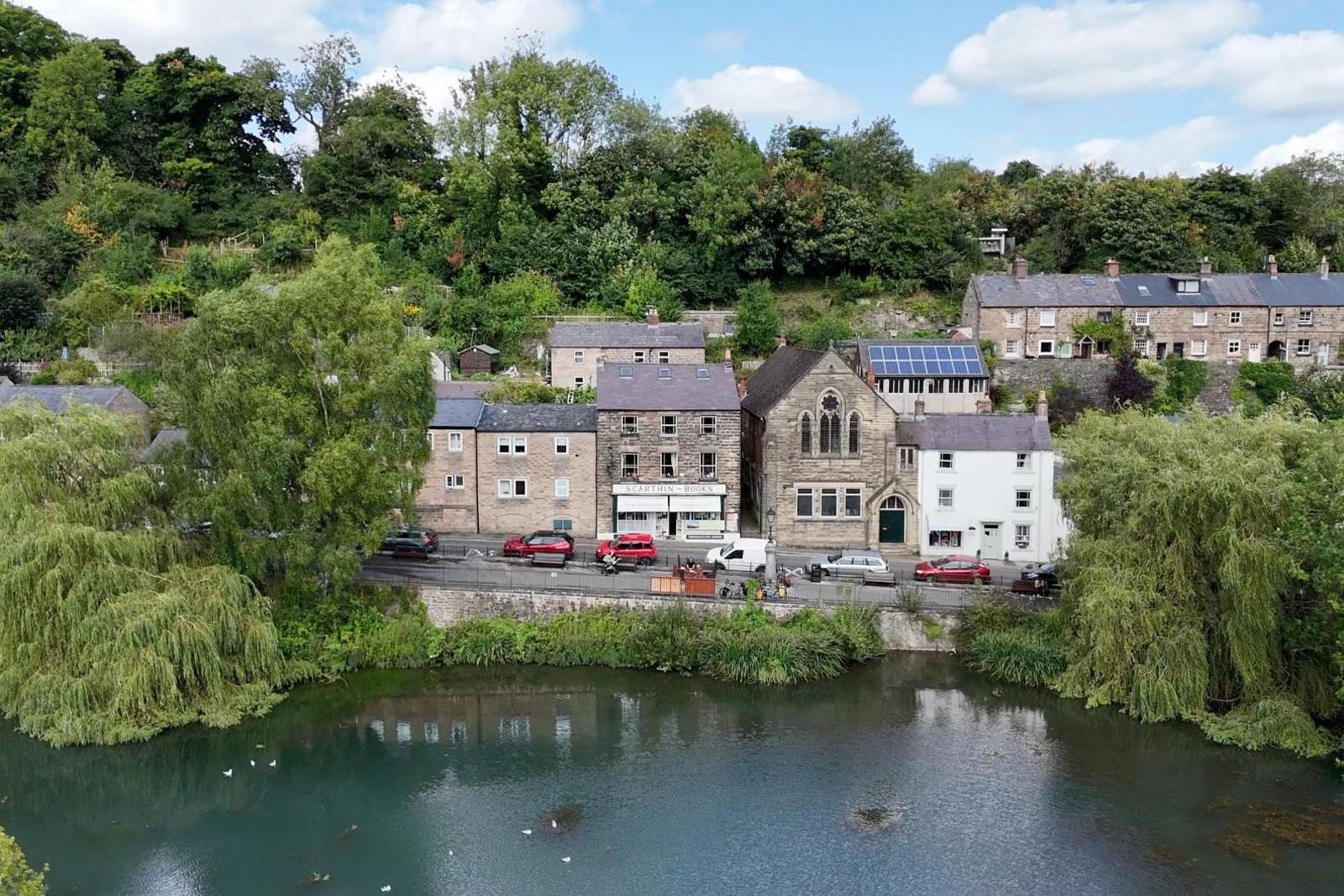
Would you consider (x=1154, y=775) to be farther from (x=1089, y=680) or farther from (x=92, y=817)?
(x=92, y=817)

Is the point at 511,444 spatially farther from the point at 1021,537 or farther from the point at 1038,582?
the point at 1038,582

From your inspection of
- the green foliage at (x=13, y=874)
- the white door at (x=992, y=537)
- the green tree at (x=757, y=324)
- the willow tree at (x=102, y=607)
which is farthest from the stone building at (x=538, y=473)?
the green foliage at (x=13, y=874)

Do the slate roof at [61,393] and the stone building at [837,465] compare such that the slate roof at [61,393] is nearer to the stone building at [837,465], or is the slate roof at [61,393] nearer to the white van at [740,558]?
the white van at [740,558]

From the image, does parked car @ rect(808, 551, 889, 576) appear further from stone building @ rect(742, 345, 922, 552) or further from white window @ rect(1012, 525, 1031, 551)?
white window @ rect(1012, 525, 1031, 551)

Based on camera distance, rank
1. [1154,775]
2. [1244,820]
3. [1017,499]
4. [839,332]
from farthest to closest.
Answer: [839,332]
[1017,499]
[1154,775]
[1244,820]

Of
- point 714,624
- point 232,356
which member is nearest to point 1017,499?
point 714,624

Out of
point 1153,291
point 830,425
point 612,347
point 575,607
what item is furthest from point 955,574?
point 1153,291

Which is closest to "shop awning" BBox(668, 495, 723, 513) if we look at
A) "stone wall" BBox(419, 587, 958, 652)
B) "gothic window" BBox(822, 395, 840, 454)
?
"gothic window" BBox(822, 395, 840, 454)
